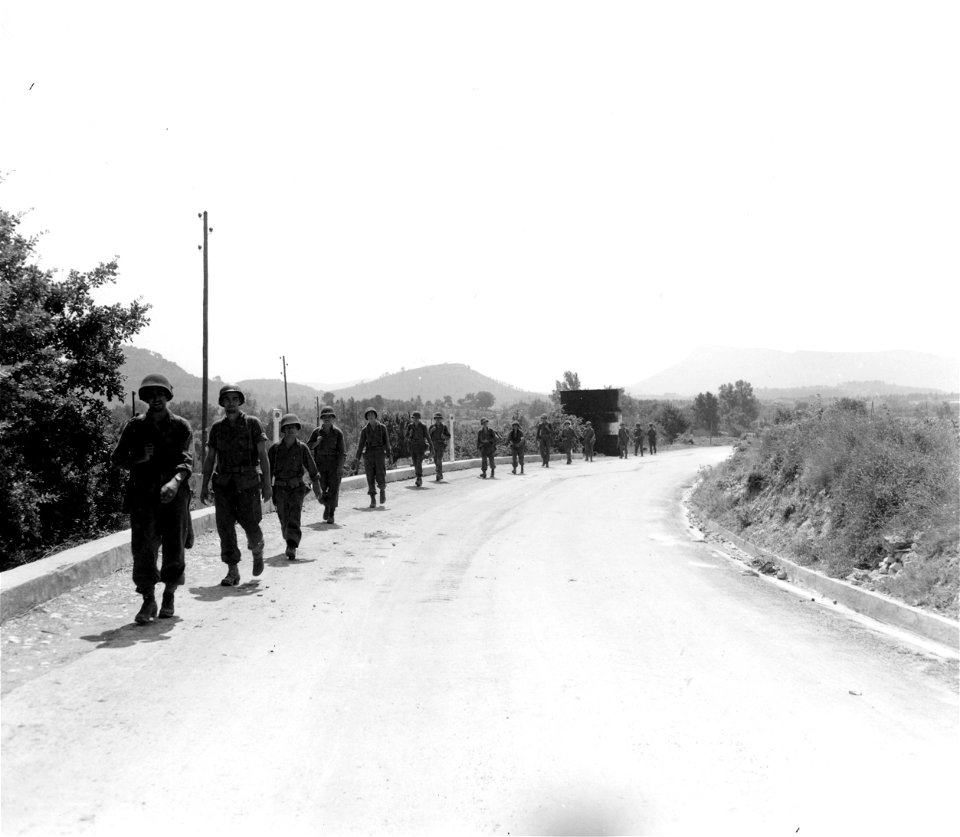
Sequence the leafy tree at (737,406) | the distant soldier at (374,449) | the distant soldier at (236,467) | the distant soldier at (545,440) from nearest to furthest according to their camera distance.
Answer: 1. the distant soldier at (236,467)
2. the distant soldier at (374,449)
3. the distant soldier at (545,440)
4. the leafy tree at (737,406)

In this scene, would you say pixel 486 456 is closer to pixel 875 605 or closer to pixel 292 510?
pixel 292 510

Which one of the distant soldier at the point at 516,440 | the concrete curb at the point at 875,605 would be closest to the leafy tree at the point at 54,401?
the distant soldier at the point at 516,440

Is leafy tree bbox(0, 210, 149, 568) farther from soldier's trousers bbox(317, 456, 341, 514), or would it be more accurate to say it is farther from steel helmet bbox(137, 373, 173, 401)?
steel helmet bbox(137, 373, 173, 401)

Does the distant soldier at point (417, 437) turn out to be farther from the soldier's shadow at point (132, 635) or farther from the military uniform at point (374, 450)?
the soldier's shadow at point (132, 635)

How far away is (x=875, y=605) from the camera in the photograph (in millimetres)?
7578

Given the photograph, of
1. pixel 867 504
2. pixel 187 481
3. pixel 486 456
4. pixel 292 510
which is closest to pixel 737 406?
pixel 486 456

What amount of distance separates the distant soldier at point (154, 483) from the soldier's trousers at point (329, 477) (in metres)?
5.45

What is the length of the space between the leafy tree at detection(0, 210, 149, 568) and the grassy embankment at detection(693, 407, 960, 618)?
1366cm

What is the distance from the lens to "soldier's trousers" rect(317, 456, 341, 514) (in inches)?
478

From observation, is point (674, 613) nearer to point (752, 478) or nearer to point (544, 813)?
point (544, 813)

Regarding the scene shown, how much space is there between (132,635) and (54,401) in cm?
1376

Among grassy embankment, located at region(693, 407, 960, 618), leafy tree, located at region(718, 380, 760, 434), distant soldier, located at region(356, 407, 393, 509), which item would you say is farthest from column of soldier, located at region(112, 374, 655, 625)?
leafy tree, located at region(718, 380, 760, 434)

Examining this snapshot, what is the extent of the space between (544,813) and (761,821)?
93 cm

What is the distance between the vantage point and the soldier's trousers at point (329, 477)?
12133mm
